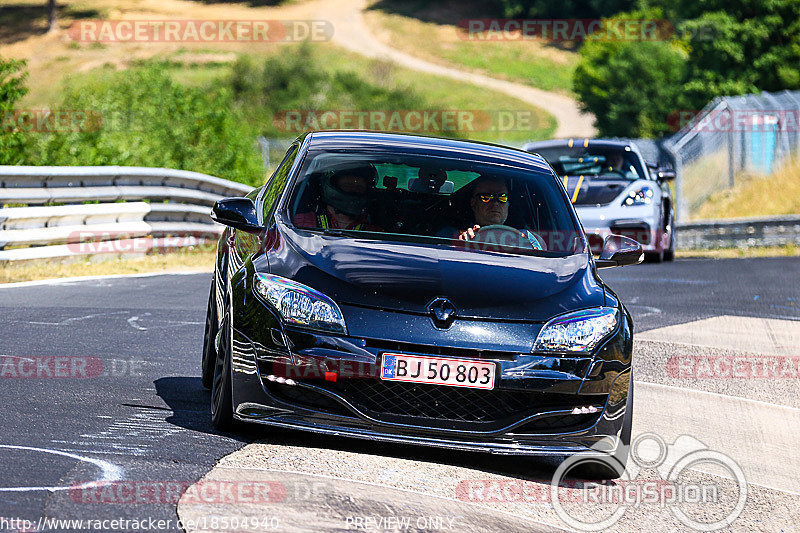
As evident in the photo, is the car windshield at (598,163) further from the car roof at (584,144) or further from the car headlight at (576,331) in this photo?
the car headlight at (576,331)

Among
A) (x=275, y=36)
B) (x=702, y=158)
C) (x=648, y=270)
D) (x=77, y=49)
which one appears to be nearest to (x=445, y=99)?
(x=275, y=36)

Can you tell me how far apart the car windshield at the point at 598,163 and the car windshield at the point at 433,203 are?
10364 millimetres

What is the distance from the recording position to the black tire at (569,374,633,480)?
582 centimetres

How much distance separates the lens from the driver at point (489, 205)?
654 cm

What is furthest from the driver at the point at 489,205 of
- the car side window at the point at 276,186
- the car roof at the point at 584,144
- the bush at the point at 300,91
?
the bush at the point at 300,91

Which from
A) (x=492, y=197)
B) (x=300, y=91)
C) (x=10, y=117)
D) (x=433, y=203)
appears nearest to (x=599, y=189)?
(x=10, y=117)

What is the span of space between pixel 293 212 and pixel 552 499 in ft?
6.66

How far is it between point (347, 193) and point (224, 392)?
1.34m

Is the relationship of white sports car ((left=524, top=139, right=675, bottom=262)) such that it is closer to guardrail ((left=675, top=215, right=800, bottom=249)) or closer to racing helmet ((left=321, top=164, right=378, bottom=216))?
guardrail ((left=675, top=215, right=800, bottom=249))

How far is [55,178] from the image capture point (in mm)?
14016

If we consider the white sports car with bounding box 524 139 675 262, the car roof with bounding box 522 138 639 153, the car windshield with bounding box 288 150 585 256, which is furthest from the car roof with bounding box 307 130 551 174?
the car roof with bounding box 522 138 639 153

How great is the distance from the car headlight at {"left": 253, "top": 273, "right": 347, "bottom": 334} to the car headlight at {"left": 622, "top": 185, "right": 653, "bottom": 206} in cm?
1155

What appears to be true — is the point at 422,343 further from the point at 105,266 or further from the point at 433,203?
the point at 105,266

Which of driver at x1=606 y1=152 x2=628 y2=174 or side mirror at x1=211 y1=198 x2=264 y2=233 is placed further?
driver at x1=606 y1=152 x2=628 y2=174
